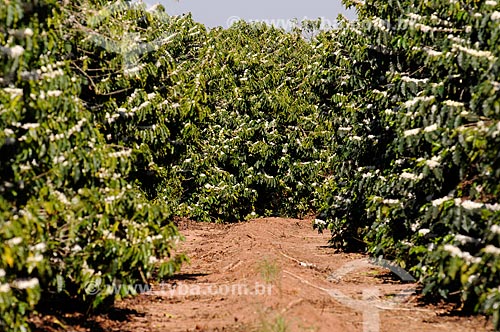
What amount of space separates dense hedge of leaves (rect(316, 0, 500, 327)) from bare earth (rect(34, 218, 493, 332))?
63 cm

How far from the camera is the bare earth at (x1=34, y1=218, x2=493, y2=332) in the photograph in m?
8.23

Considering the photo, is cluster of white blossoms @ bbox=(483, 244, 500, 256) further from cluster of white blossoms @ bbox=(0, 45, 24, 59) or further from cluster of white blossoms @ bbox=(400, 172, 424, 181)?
cluster of white blossoms @ bbox=(0, 45, 24, 59)

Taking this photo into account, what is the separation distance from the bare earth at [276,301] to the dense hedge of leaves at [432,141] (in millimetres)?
625

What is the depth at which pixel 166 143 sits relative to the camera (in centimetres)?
1141

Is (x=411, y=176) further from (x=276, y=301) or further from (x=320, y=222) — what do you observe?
→ (x=320, y=222)

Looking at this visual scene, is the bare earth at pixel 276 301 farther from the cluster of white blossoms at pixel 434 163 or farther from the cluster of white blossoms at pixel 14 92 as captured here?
the cluster of white blossoms at pixel 14 92

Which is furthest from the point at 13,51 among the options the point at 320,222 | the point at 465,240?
the point at 320,222

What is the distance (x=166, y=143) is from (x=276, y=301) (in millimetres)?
3944

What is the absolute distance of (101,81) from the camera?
940cm

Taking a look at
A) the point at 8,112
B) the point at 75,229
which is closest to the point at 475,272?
the point at 75,229

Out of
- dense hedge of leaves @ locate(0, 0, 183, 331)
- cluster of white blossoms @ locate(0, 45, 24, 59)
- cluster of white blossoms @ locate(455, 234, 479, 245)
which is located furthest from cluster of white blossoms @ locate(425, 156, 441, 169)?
cluster of white blossoms @ locate(0, 45, 24, 59)

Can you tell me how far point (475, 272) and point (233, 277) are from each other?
5.65 metres

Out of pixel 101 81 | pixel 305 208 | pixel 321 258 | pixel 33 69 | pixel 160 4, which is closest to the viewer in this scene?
pixel 33 69

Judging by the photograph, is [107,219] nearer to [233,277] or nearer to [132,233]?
[132,233]
